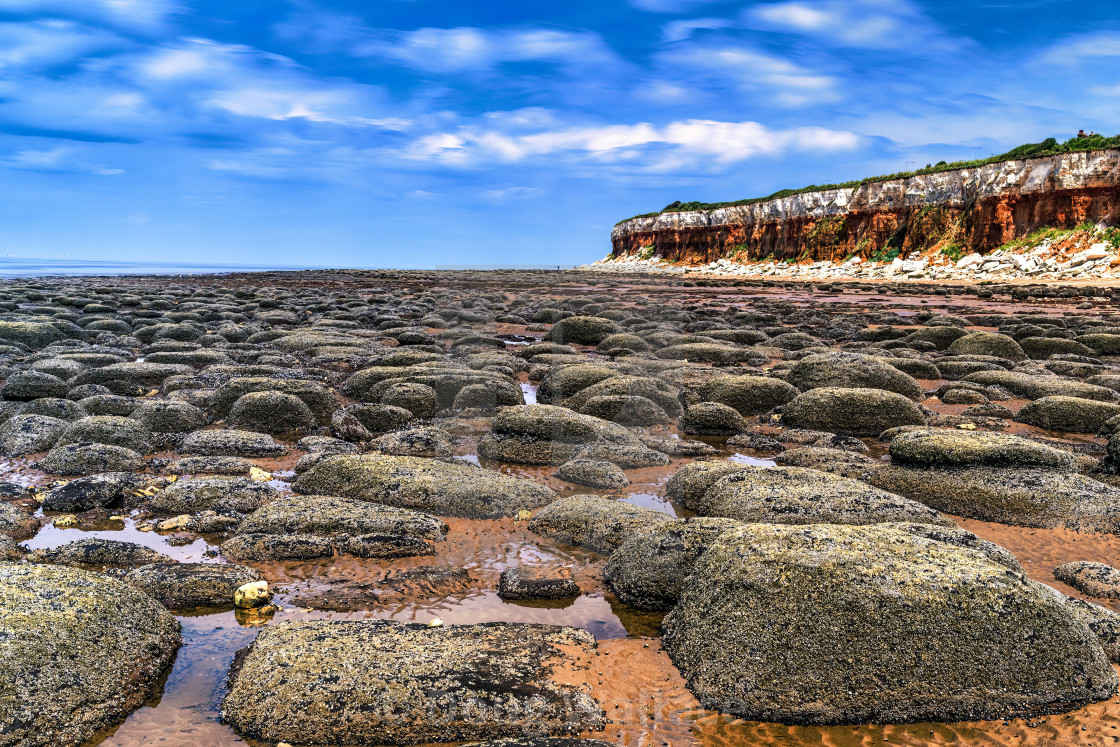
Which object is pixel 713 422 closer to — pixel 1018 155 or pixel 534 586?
pixel 534 586

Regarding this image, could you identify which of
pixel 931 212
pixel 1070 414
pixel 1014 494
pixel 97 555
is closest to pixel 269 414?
pixel 97 555

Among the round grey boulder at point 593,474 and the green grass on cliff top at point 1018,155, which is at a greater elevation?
the green grass on cliff top at point 1018,155

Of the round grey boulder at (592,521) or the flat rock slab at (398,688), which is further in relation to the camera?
the round grey boulder at (592,521)

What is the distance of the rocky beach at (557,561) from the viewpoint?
130 inches

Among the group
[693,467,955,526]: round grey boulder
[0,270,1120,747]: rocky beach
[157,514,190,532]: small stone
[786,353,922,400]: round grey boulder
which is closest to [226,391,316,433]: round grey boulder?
[0,270,1120,747]: rocky beach

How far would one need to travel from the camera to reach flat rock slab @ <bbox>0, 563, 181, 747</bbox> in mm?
3037

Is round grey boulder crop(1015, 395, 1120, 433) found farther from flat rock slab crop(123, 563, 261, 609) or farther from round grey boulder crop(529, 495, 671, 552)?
flat rock slab crop(123, 563, 261, 609)

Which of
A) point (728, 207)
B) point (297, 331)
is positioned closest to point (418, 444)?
point (297, 331)

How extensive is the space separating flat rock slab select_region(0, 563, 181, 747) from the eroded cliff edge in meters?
56.3

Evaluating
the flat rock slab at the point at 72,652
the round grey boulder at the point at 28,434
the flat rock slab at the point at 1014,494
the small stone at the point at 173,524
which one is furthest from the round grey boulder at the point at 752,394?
the round grey boulder at the point at 28,434

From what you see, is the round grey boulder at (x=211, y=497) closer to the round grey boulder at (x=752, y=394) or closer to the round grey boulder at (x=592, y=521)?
the round grey boulder at (x=592, y=521)

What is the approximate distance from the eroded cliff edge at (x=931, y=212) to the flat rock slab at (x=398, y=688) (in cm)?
5500

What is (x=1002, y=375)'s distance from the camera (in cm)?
1173

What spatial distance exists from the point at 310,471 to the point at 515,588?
9.97ft
